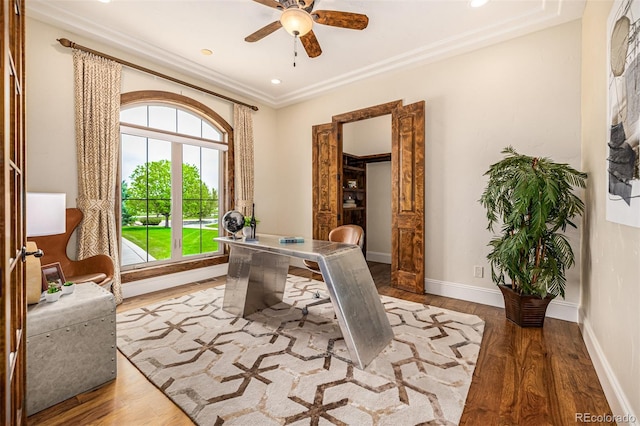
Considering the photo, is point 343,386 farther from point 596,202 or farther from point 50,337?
point 596,202

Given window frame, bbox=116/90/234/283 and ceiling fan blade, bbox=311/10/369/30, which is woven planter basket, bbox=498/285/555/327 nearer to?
ceiling fan blade, bbox=311/10/369/30

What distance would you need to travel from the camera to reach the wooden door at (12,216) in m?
0.82

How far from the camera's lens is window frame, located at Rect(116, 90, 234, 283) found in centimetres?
352

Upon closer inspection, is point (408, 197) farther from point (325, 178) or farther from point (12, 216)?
point (12, 216)

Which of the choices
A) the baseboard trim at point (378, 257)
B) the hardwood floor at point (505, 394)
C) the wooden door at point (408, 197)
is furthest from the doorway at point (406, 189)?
the baseboard trim at point (378, 257)

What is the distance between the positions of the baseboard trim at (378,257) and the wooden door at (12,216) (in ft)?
16.8

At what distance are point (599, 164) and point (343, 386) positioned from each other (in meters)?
2.35

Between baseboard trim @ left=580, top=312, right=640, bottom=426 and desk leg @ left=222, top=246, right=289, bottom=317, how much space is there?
8.08 ft

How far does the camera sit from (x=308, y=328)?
2586 mm

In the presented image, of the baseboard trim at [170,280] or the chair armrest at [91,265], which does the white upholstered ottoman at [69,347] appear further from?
the baseboard trim at [170,280]

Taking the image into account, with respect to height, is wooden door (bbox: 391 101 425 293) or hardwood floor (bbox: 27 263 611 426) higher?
wooden door (bbox: 391 101 425 293)

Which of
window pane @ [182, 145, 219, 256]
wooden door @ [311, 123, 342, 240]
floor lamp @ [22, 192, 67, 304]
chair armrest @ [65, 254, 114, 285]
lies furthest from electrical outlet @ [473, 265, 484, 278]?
chair armrest @ [65, 254, 114, 285]

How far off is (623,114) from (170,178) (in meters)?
4.46

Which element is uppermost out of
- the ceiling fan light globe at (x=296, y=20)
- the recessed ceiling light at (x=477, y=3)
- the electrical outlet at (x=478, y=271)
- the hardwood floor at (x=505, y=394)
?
the recessed ceiling light at (x=477, y=3)
